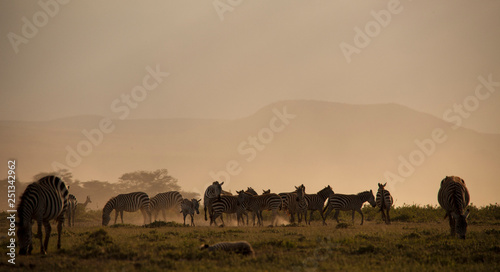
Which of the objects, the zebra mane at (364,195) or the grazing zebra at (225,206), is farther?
the zebra mane at (364,195)

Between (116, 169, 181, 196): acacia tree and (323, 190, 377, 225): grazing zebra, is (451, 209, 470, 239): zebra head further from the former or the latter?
(116, 169, 181, 196): acacia tree

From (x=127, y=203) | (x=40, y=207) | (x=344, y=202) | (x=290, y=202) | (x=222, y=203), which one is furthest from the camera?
(x=127, y=203)

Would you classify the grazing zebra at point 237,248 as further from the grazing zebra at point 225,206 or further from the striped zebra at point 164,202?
the striped zebra at point 164,202

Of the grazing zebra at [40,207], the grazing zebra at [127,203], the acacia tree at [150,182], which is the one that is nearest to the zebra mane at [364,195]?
the grazing zebra at [127,203]

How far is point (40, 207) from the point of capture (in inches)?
571

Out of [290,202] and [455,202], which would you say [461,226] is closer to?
[455,202]

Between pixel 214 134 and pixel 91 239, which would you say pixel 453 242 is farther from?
pixel 214 134

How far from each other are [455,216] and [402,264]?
6216 millimetres

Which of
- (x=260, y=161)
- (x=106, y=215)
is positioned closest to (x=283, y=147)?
(x=260, y=161)

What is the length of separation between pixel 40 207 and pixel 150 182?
2132 inches

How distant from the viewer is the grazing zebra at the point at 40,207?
555 inches

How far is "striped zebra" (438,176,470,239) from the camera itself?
17.8 m

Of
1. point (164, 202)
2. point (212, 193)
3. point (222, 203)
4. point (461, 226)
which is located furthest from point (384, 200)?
point (164, 202)

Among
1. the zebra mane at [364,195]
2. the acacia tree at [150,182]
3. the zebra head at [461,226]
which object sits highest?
the acacia tree at [150,182]
